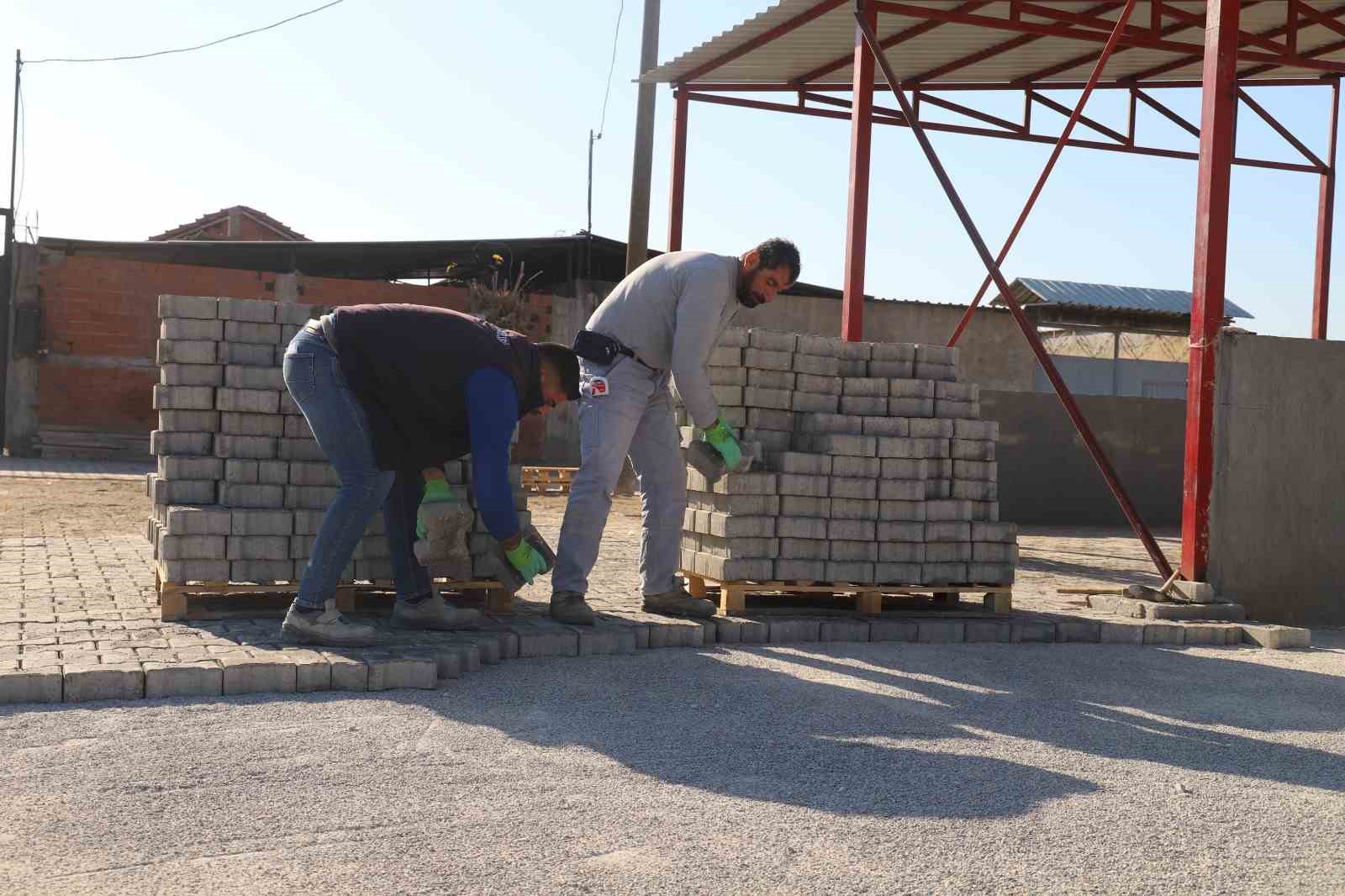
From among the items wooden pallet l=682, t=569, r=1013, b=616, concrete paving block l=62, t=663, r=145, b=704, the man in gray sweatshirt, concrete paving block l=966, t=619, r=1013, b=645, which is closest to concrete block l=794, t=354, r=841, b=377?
the man in gray sweatshirt

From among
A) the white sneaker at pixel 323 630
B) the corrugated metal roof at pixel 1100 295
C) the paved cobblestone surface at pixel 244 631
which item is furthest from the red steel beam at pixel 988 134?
the corrugated metal roof at pixel 1100 295

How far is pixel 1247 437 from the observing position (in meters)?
8.41

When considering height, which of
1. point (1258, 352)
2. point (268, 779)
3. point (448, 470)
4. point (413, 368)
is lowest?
point (268, 779)

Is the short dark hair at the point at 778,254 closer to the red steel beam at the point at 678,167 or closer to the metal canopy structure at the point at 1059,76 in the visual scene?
the metal canopy structure at the point at 1059,76

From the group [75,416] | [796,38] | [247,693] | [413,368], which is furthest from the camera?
[75,416]

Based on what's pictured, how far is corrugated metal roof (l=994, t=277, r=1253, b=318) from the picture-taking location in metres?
32.3

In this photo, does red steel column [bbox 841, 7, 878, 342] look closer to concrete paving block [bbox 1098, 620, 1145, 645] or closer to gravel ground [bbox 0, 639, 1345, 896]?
concrete paving block [bbox 1098, 620, 1145, 645]

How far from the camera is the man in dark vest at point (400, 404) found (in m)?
5.14

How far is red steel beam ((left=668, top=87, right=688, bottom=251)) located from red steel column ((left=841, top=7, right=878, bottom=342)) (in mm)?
2958

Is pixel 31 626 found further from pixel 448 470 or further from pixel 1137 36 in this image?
pixel 1137 36

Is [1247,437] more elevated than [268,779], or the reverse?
[1247,437]

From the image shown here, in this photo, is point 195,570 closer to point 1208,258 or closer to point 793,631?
point 793,631

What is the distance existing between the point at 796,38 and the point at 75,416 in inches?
515

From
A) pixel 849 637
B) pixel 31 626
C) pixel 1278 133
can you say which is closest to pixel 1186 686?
pixel 849 637
